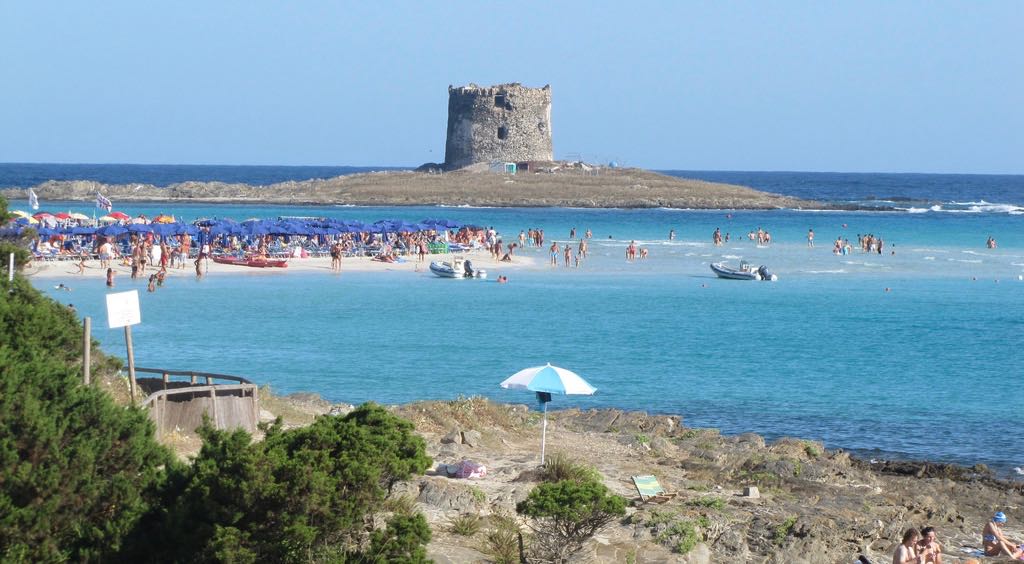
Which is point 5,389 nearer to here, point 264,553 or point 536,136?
point 264,553

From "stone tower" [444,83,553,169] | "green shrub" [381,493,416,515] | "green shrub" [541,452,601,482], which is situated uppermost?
"stone tower" [444,83,553,169]

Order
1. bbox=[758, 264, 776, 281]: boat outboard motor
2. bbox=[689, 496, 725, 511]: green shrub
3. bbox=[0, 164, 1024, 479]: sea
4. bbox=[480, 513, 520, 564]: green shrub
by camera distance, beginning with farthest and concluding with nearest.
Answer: bbox=[758, 264, 776, 281]: boat outboard motor
bbox=[0, 164, 1024, 479]: sea
bbox=[689, 496, 725, 511]: green shrub
bbox=[480, 513, 520, 564]: green shrub

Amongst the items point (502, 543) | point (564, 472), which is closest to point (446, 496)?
point (502, 543)

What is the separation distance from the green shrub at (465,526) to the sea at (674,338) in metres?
9.71

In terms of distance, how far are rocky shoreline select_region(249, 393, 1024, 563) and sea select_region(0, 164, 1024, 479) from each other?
6.70 ft

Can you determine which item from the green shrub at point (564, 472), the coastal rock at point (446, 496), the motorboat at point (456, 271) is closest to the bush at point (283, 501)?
the coastal rock at point (446, 496)

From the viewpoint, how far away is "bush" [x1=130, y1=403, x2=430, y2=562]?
746cm

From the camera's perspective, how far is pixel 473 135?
3883 inches

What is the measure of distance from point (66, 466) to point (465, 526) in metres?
3.60

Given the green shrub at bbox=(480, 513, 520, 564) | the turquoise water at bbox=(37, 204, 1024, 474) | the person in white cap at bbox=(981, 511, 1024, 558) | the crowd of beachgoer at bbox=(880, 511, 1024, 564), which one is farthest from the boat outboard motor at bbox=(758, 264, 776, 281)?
the green shrub at bbox=(480, 513, 520, 564)

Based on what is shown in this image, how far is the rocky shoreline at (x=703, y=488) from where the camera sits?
35.3 feet

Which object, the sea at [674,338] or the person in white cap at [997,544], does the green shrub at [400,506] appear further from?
the sea at [674,338]

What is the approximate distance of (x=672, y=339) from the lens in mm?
30422

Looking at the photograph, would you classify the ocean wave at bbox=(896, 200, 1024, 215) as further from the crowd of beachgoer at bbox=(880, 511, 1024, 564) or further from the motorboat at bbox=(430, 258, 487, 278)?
the crowd of beachgoer at bbox=(880, 511, 1024, 564)
